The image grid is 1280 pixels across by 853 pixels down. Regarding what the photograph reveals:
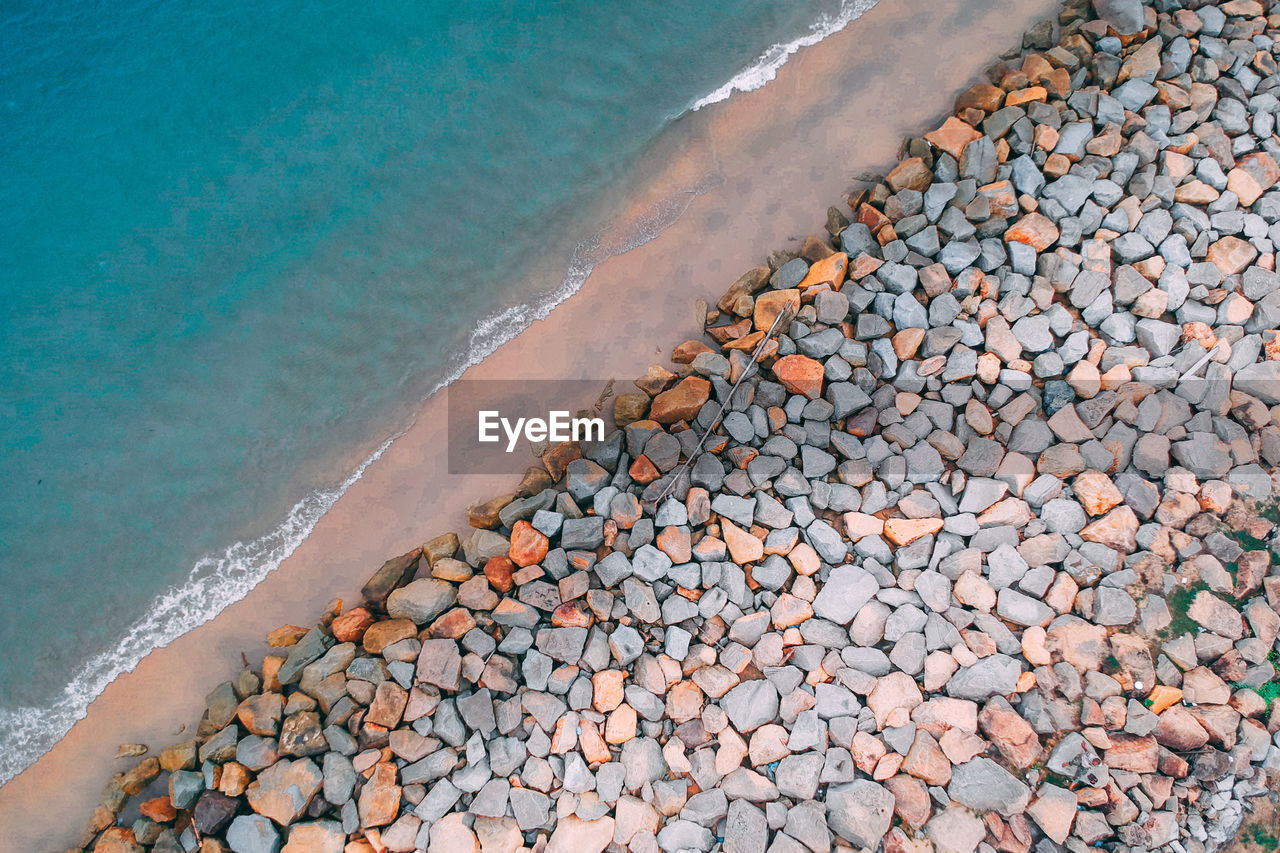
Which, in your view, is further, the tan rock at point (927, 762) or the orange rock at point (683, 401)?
the orange rock at point (683, 401)

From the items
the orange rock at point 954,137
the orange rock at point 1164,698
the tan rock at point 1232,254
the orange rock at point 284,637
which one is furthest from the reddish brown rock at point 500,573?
the tan rock at point 1232,254

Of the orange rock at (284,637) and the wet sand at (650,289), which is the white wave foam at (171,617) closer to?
the wet sand at (650,289)

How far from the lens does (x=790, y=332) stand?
6.53 m

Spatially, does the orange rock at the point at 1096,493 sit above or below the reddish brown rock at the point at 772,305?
below

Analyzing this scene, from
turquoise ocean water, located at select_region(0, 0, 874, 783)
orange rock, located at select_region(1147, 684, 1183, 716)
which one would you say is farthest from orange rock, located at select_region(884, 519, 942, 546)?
Answer: turquoise ocean water, located at select_region(0, 0, 874, 783)

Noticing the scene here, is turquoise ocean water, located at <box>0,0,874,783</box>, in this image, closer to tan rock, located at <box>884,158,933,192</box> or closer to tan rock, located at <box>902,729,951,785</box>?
tan rock, located at <box>884,158,933,192</box>

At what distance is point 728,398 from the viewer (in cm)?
635

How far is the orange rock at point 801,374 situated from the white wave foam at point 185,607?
2.58m

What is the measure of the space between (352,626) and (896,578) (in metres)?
4.57

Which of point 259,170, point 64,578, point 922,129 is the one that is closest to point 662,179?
point 922,129

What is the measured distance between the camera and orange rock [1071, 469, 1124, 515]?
19.1 feet

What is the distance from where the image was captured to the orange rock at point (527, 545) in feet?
19.9

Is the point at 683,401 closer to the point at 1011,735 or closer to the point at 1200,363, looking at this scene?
the point at 1011,735

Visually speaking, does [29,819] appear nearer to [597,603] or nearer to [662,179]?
[597,603]
